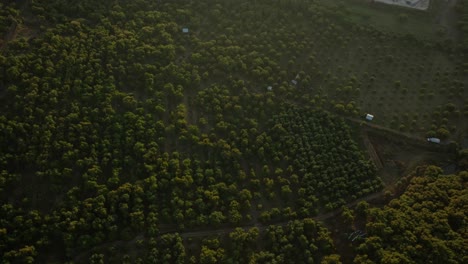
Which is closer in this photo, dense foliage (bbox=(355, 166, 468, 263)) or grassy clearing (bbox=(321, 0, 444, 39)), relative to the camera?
dense foliage (bbox=(355, 166, 468, 263))

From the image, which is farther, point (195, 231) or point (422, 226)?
point (195, 231)

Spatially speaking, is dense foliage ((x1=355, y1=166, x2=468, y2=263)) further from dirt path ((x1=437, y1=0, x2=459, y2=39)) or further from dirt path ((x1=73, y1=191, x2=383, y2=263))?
dirt path ((x1=437, y1=0, x2=459, y2=39))

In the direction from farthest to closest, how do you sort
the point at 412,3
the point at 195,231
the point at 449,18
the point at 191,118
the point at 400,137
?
the point at 412,3, the point at 449,18, the point at 400,137, the point at 191,118, the point at 195,231

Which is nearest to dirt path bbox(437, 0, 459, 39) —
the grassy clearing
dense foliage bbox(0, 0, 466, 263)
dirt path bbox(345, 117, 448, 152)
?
the grassy clearing

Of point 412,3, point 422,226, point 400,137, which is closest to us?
point 422,226

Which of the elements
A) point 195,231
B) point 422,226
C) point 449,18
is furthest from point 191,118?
point 449,18

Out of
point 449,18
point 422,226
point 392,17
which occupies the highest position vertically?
point 449,18

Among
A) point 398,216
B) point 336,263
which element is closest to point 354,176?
point 398,216

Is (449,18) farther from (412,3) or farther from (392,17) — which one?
(392,17)
